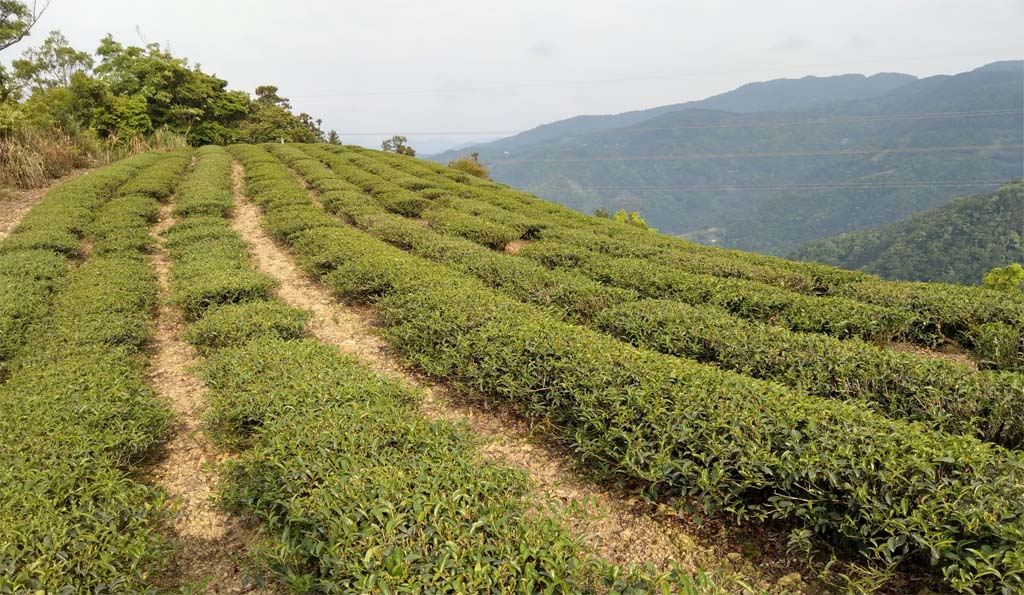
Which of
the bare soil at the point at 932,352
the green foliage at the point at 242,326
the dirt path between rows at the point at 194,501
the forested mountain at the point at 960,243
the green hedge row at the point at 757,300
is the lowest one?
the forested mountain at the point at 960,243

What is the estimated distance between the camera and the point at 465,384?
4.68 m

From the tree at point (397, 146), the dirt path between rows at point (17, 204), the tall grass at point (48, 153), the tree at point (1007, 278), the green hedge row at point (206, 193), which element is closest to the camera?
the dirt path between rows at point (17, 204)

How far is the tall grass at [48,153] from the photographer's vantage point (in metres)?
13.3

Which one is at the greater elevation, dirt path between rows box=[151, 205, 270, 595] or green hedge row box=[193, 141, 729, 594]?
green hedge row box=[193, 141, 729, 594]

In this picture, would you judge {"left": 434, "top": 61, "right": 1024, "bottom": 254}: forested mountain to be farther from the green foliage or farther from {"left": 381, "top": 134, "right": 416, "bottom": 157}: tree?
the green foliage

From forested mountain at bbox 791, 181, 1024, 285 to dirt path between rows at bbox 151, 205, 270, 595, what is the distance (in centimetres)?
5523

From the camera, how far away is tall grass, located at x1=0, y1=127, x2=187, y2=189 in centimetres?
1330

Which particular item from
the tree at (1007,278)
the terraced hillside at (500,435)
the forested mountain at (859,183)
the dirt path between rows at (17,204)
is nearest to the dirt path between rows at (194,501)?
the terraced hillside at (500,435)

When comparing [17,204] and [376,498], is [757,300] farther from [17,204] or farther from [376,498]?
[17,204]

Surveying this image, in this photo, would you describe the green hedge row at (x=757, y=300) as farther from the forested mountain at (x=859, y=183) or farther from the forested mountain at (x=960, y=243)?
the forested mountain at (x=859, y=183)

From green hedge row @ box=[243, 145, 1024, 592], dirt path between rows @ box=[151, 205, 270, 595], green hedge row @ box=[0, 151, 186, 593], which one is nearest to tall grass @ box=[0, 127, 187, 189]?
green hedge row @ box=[0, 151, 186, 593]

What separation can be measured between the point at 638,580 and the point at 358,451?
1776 mm

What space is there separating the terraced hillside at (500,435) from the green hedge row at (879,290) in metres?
0.05

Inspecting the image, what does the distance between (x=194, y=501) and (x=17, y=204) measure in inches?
577
